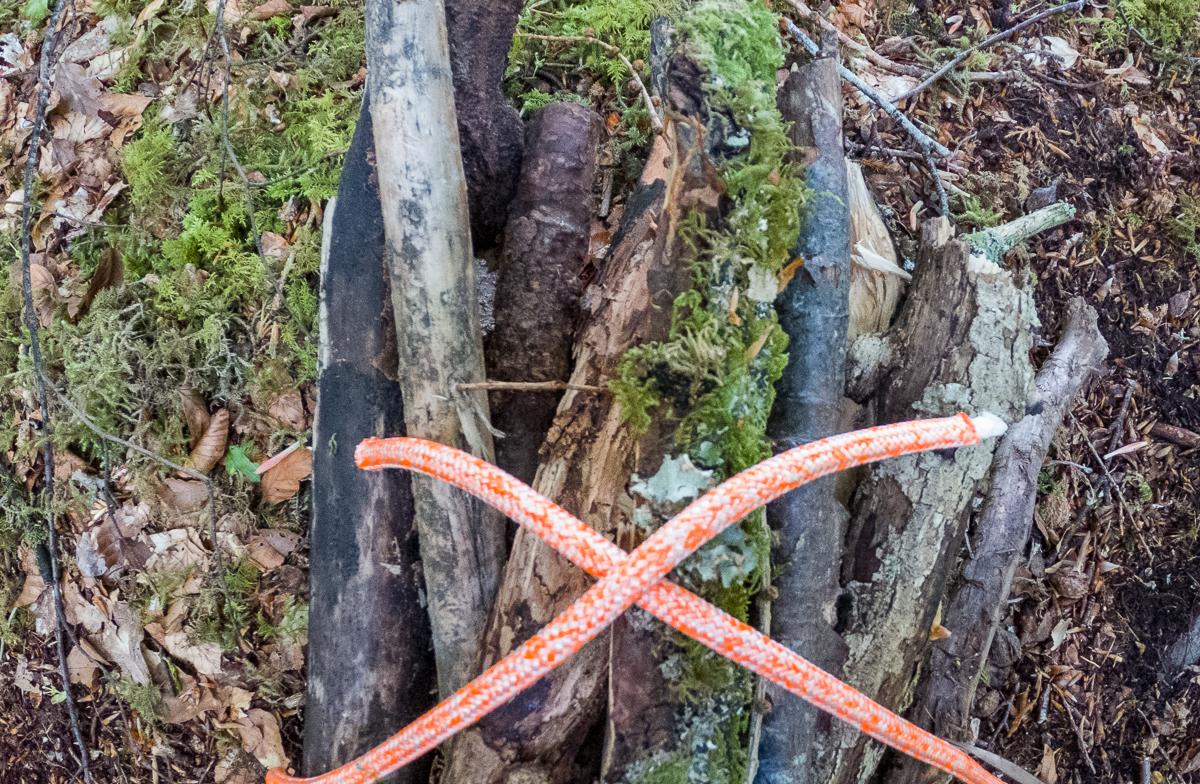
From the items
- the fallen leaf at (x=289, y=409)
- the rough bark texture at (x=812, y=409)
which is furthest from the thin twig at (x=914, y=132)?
the fallen leaf at (x=289, y=409)

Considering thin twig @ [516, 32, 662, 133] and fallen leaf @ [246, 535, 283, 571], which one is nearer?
thin twig @ [516, 32, 662, 133]

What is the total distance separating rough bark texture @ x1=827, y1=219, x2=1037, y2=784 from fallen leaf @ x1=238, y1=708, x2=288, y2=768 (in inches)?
73.5

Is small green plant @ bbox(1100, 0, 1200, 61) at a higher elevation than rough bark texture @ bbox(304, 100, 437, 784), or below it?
higher

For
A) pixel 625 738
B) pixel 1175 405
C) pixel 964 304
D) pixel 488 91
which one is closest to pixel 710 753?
pixel 625 738

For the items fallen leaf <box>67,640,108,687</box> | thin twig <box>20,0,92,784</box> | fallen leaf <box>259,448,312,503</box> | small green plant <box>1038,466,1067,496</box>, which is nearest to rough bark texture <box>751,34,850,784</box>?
small green plant <box>1038,466,1067,496</box>

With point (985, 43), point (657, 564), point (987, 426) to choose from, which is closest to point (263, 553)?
point (657, 564)

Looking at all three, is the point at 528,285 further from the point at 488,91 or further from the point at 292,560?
the point at 292,560

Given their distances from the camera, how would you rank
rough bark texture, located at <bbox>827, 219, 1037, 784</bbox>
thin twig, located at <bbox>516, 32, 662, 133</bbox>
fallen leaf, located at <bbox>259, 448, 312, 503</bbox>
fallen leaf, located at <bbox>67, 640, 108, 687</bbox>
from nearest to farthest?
rough bark texture, located at <bbox>827, 219, 1037, 784</bbox> < thin twig, located at <bbox>516, 32, 662, 133</bbox> < fallen leaf, located at <bbox>259, 448, 312, 503</bbox> < fallen leaf, located at <bbox>67, 640, 108, 687</bbox>

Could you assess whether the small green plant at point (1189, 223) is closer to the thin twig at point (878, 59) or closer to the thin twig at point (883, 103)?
the thin twig at point (883, 103)

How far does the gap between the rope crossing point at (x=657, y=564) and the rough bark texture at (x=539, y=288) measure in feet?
1.05

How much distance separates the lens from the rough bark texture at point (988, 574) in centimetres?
205

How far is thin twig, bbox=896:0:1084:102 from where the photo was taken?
8.54 ft

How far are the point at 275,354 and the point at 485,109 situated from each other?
1200 millimetres

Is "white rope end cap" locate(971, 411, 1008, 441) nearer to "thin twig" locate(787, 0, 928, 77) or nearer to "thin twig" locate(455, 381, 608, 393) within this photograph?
"thin twig" locate(455, 381, 608, 393)
